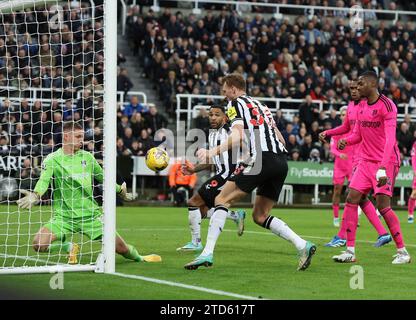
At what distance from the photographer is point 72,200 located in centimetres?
1130

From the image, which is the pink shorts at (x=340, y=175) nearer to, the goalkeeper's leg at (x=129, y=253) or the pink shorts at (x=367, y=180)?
the pink shorts at (x=367, y=180)

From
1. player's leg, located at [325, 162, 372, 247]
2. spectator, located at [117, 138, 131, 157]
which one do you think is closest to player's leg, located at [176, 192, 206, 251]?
player's leg, located at [325, 162, 372, 247]

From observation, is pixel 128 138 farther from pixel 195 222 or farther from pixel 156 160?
pixel 156 160

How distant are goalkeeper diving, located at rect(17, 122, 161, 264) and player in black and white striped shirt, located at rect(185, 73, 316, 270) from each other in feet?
3.85

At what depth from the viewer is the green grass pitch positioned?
8.77 m

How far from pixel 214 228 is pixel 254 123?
131 cm

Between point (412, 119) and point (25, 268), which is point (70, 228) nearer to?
point (25, 268)

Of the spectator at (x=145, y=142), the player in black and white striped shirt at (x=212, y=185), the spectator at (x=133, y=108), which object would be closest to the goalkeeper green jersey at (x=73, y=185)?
the player in black and white striped shirt at (x=212, y=185)

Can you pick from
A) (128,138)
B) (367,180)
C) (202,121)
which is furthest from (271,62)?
(367,180)

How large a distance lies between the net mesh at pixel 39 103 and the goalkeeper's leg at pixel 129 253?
44cm

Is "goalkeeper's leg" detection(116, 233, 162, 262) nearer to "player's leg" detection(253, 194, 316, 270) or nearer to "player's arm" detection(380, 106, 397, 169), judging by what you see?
"player's leg" detection(253, 194, 316, 270)

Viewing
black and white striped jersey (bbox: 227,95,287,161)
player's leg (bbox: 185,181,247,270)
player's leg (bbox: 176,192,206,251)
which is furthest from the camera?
player's leg (bbox: 176,192,206,251)

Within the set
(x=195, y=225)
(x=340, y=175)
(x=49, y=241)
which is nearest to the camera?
(x=49, y=241)
